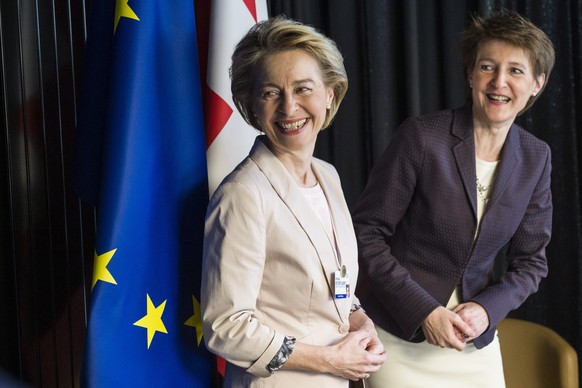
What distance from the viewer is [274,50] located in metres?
1.95

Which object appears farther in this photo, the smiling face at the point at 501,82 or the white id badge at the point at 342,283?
the smiling face at the point at 501,82

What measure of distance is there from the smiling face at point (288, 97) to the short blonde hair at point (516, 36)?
0.77m

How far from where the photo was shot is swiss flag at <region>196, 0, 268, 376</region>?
236 centimetres

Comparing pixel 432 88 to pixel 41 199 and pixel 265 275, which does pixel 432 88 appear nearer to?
pixel 41 199

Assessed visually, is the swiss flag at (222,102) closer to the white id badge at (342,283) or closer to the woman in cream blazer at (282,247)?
the woman in cream blazer at (282,247)

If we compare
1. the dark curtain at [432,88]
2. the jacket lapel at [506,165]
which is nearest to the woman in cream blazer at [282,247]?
the jacket lapel at [506,165]

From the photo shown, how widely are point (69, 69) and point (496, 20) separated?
134 centimetres

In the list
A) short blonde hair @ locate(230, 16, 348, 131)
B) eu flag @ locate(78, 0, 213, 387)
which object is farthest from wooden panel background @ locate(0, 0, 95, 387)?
short blonde hair @ locate(230, 16, 348, 131)

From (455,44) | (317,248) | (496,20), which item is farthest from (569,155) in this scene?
(317,248)

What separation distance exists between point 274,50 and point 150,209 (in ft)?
1.70

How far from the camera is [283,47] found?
194 centimetres

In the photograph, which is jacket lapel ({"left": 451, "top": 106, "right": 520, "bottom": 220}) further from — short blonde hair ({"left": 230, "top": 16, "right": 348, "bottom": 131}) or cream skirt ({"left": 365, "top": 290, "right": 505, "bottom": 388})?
short blonde hair ({"left": 230, "top": 16, "right": 348, "bottom": 131})

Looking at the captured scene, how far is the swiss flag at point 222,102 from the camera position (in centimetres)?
236

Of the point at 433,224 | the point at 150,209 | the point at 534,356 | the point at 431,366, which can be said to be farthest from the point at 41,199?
the point at 534,356
